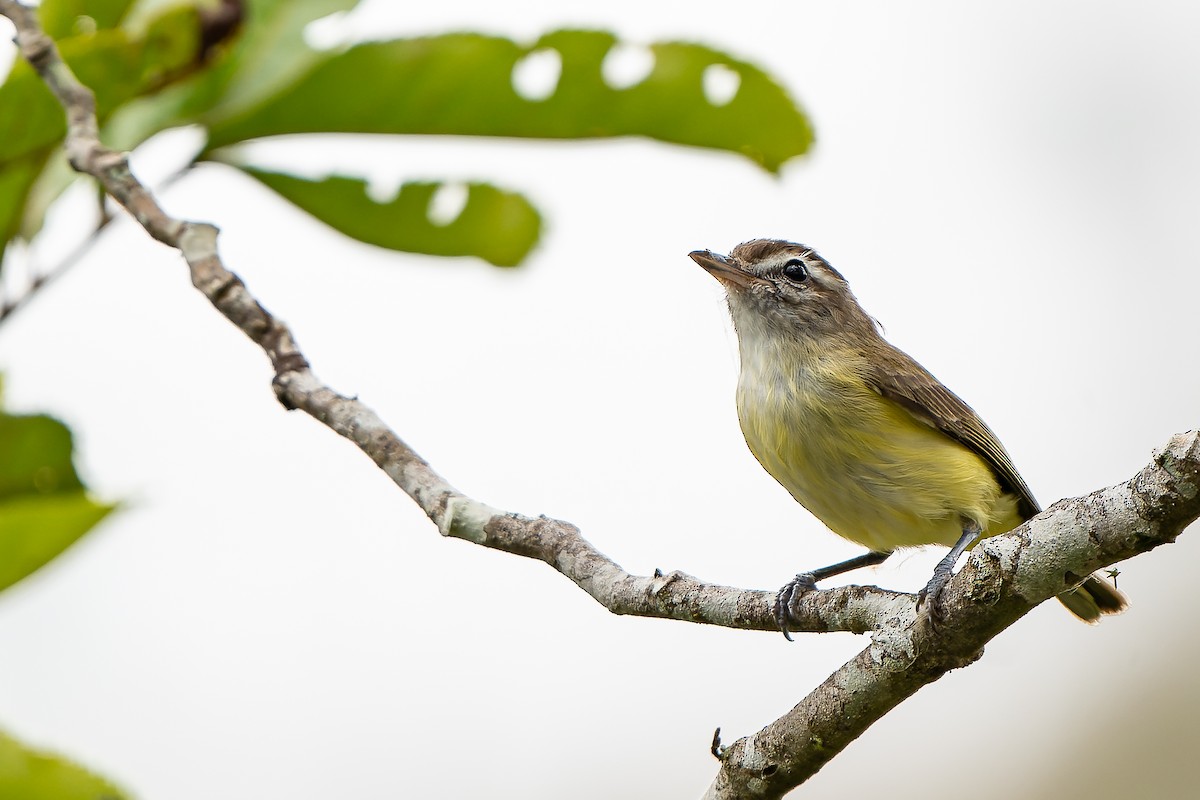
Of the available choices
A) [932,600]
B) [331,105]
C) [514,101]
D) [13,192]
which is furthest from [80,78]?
[932,600]

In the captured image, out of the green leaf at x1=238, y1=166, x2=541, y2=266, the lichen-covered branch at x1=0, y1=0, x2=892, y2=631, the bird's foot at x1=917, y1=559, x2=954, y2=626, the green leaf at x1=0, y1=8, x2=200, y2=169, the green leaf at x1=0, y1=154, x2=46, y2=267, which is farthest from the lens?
the green leaf at x1=238, y1=166, x2=541, y2=266

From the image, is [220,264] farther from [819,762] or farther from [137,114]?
[819,762]

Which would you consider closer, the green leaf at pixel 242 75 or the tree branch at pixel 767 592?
the tree branch at pixel 767 592

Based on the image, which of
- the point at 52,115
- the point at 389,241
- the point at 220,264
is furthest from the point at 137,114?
the point at 389,241

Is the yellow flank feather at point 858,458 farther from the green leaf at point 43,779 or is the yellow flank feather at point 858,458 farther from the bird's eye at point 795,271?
the green leaf at point 43,779

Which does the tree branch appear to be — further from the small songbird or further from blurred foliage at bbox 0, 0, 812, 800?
the small songbird

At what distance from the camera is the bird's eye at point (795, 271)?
14.9ft

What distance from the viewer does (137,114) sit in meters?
2.85

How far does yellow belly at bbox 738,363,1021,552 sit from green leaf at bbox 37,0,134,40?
2094mm

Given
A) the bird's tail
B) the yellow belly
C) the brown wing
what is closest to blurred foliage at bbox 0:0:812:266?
the yellow belly

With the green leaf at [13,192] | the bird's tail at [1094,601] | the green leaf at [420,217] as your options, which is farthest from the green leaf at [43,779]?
the bird's tail at [1094,601]

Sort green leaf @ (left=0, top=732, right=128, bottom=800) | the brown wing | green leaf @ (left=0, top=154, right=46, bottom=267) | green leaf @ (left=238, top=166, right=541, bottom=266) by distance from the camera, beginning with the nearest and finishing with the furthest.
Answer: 1. green leaf @ (left=0, top=732, right=128, bottom=800)
2. green leaf @ (left=0, top=154, right=46, bottom=267)
3. green leaf @ (left=238, top=166, right=541, bottom=266)
4. the brown wing

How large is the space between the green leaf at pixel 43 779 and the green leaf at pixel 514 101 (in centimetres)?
153

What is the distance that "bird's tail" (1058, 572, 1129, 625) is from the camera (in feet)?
14.4
